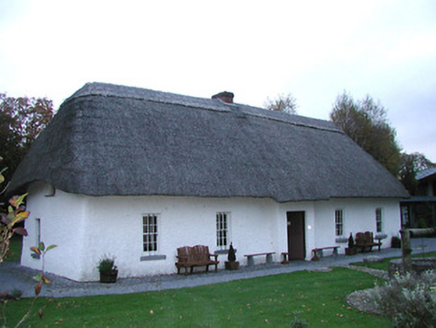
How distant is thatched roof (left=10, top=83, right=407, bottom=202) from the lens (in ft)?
42.6

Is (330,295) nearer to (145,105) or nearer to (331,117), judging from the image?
(145,105)

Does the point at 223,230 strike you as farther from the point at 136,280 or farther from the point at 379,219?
the point at 379,219

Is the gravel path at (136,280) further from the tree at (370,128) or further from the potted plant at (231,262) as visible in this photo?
the tree at (370,128)

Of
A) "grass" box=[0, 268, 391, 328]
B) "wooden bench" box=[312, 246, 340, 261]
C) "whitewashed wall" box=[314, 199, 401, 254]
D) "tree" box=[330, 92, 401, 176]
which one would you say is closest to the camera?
"grass" box=[0, 268, 391, 328]

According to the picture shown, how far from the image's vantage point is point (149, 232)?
→ 1409 centimetres

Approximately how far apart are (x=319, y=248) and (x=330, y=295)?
28.0 feet

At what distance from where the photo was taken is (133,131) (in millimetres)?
14641

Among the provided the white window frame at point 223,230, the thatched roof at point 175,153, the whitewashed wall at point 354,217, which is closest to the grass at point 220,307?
the thatched roof at point 175,153

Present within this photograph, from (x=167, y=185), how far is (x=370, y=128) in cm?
2960

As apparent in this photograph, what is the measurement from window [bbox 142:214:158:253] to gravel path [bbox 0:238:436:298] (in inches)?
42.3

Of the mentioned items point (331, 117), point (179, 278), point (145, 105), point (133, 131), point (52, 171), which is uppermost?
point (331, 117)

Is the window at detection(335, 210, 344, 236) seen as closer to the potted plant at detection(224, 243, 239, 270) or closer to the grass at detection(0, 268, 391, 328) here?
the potted plant at detection(224, 243, 239, 270)

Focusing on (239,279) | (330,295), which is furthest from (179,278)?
(330,295)

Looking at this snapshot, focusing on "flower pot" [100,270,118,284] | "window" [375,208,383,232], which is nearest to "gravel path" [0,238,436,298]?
"flower pot" [100,270,118,284]
